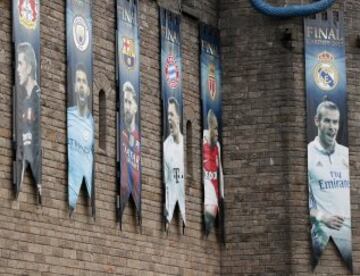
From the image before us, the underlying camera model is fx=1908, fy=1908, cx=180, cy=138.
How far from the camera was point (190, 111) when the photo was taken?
1292 inches

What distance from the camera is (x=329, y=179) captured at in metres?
33.2

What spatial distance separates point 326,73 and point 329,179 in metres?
1.90

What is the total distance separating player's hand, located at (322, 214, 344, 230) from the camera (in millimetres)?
33000

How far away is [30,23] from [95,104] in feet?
7.57

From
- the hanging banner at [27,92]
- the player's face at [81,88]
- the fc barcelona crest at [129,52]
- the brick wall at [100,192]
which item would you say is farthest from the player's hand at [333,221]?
the hanging banner at [27,92]

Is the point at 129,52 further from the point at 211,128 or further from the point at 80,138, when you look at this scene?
the point at 211,128

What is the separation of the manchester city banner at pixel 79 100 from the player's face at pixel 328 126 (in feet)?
17.7

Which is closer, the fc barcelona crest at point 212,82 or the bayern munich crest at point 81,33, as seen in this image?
the bayern munich crest at point 81,33

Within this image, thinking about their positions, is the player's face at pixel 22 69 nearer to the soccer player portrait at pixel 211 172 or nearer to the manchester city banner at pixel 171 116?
the manchester city banner at pixel 171 116

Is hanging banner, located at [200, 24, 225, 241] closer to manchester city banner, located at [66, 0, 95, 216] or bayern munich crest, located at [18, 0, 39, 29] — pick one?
manchester city banner, located at [66, 0, 95, 216]

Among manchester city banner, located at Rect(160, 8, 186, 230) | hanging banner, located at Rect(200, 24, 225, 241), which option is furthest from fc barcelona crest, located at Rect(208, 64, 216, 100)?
manchester city banner, located at Rect(160, 8, 186, 230)

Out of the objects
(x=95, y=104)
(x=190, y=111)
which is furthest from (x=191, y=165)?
(x=95, y=104)

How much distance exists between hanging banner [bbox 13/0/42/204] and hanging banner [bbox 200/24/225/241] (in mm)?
5633

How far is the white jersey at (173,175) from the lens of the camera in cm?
3166
